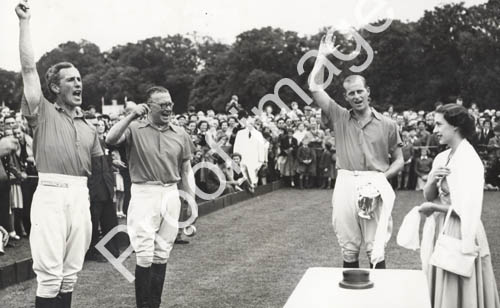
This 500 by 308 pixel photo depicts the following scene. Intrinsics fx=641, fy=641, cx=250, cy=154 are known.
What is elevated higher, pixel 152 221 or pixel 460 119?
pixel 460 119

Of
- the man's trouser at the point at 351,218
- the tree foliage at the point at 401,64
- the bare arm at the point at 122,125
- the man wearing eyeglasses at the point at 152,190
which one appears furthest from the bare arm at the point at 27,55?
the tree foliage at the point at 401,64

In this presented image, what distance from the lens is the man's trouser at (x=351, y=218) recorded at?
6270 mm

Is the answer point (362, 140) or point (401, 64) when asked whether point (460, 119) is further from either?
point (401, 64)

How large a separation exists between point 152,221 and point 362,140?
224cm

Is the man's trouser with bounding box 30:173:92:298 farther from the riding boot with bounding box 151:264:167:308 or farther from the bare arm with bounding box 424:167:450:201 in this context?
the bare arm with bounding box 424:167:450:201

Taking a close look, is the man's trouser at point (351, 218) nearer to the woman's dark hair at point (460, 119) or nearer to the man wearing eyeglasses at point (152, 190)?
the woman's dark hair at point (460, 119)

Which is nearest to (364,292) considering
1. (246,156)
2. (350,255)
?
(350,255)

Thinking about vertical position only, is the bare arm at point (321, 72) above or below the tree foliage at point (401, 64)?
below

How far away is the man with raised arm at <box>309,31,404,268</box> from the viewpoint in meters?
6.20

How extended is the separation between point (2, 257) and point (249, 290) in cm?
409

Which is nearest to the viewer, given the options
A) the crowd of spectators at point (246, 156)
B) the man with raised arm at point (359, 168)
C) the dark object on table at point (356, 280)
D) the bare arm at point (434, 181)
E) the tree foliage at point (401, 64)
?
the dark object on table at point (356, 280)

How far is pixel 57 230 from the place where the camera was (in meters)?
4.99

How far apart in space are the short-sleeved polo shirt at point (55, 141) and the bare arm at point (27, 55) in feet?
0.43

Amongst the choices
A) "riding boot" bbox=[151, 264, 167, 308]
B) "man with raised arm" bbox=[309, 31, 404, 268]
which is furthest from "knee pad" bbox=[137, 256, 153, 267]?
"man with raised arm" bbox=[309, 31, 404, 268]
